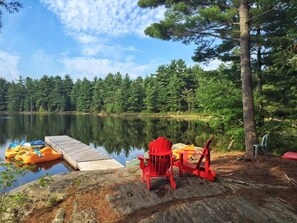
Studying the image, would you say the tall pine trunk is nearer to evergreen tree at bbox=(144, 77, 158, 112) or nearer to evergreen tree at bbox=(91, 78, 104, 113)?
evergreen tree at bbox=(144, 77, 158, 112)

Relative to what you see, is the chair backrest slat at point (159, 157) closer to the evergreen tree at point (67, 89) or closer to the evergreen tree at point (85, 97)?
the evergreen tree at point (85, 97)

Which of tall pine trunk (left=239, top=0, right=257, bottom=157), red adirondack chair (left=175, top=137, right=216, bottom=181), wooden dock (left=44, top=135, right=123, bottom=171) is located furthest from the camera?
wooden dock (left=44, top=135, right=123, bottom=171)

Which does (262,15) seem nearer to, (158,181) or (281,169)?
(281,169)

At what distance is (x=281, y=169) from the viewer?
19.8ft

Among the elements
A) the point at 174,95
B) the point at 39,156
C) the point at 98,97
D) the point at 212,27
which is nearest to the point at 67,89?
the point at 98,97

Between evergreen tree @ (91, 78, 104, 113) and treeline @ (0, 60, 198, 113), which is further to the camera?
evergreen tree @ (91, 78, 104, 113)

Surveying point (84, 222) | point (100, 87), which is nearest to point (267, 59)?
point (84, 222)

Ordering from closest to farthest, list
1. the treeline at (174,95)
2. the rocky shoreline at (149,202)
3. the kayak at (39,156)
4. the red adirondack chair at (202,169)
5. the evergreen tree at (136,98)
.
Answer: the rocky shoreline at (149,202), the red adirondack chair at (202,169), the treeline at (174,95), the kayak at (39,156), the evergreen tree at (136,98)

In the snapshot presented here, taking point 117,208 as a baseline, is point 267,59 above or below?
above

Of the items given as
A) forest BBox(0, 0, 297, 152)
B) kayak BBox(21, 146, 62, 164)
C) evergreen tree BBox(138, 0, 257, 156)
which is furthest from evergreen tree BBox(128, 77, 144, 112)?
evergreen tree BBox(138, 0, 257, 156)

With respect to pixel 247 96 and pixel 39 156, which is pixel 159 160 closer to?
pixel 247 96

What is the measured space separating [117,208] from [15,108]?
85674 mm

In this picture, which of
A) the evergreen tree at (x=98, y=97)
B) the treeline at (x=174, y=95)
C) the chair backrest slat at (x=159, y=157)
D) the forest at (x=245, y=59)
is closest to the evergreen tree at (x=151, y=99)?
the treeline at (x=174, y=95)

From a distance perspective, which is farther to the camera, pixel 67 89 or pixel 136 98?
pixel 67 89
